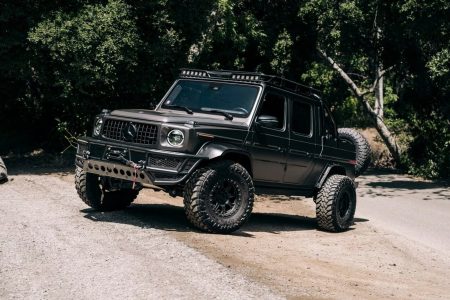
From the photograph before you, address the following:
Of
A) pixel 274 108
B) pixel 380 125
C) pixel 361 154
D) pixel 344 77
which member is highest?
pixel 344 77

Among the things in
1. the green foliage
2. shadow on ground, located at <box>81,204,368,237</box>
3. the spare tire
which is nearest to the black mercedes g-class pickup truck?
shadow on ground, located at <box>81,204,368,237</box>

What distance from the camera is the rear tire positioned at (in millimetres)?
10633

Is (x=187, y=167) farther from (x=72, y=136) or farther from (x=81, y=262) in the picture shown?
(x=72, y=136)

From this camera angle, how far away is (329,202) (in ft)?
37.5

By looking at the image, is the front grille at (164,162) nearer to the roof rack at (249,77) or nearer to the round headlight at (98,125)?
the round headlight at (98,125)

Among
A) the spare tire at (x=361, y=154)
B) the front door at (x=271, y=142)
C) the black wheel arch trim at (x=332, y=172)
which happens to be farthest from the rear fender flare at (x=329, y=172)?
the spare tire at (x=361, y=154)

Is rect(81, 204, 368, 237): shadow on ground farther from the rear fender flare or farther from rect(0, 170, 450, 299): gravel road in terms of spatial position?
the rear fender flare

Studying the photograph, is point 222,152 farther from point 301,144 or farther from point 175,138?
point 301,144

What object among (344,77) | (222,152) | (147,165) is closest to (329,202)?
(222,152)

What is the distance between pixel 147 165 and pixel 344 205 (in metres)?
4.09

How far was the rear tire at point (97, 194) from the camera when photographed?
34.9 ft

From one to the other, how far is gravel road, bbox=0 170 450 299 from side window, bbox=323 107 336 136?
1.67 m

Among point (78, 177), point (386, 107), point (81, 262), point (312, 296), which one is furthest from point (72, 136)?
point (386, 107)

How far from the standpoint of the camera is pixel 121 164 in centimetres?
946
